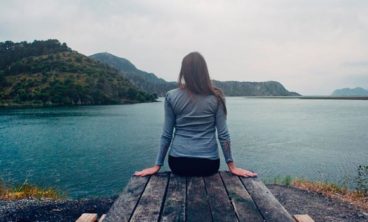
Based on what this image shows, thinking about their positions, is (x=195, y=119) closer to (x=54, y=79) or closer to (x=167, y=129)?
(x=167, y=129)

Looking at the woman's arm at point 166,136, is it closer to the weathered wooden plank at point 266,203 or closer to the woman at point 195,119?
the woman at point 195,119

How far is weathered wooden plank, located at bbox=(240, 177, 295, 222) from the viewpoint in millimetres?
3066

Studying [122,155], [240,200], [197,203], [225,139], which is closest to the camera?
[197,203]

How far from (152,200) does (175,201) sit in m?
0.23

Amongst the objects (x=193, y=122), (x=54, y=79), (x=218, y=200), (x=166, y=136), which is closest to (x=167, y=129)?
(x=166, y=136)

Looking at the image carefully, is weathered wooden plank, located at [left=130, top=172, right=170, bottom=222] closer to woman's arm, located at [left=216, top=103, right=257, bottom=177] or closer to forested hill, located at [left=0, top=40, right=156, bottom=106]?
woman's arm, located at [left=216, top=103, right=257, bottom=177]

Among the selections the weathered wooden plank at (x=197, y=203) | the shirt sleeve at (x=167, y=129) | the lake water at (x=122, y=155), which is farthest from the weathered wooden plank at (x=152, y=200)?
the lake water at (x=122, y=155)

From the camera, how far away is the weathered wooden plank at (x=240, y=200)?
120 inches

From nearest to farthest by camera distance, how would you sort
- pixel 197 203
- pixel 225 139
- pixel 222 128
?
pixel 197 203, pixel 222 128, pixel 225 139

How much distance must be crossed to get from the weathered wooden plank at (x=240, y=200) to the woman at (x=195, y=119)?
1.06ft

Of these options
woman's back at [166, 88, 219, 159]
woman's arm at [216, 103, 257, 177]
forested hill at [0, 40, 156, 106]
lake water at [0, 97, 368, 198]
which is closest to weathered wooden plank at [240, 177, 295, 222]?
woman's arm at [216, 103, 257, 177]

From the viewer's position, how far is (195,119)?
451cm

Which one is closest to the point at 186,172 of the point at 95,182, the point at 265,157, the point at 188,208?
the point at 188,208

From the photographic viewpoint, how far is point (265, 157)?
27.5 m
